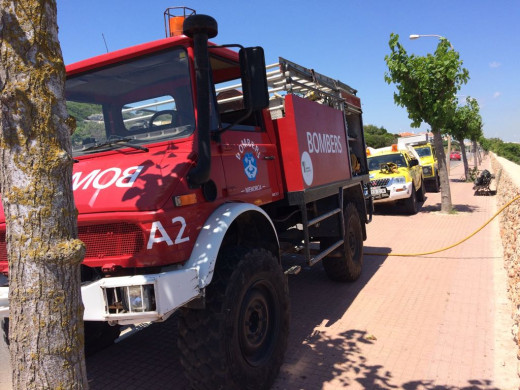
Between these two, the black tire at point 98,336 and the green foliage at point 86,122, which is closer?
the green foliage at point 86,122

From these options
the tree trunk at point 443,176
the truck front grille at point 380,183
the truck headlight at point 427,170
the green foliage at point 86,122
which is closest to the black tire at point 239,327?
the green foliage at point 86,122

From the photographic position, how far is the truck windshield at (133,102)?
9.50 ft

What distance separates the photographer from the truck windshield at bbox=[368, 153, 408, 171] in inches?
490

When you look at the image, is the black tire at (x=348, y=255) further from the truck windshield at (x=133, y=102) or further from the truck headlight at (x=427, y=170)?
the truck headlight at (x=427, y=170)

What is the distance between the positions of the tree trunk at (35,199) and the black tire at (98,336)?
7.36 ft

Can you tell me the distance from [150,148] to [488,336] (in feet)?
12.3

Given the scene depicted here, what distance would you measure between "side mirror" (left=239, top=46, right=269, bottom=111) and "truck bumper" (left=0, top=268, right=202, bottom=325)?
4.35 ft

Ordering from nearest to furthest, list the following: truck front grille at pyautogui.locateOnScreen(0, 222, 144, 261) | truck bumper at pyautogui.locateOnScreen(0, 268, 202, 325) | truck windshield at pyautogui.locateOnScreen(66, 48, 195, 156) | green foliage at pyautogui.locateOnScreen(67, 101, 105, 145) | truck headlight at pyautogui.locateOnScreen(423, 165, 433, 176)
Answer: truck bumper at pyautogui.locateOnScreen(0, 268, 202, 325) < truck front grille at pyautogui.locateOnScreen(0, 222, 144, 261) < truck windshield at pyautogui.locateOnScreen(66, 48, 195, 156) < green foliage at pyautogui.locateOnScreen(67, 101, 105, 145) < truck headlight at pyautogui.locateOnScreen(423, 165, 433, 176)

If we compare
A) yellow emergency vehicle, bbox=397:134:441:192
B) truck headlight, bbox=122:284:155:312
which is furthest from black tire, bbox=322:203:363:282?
yellow emergency vehicle, bbox=397:134:441:192

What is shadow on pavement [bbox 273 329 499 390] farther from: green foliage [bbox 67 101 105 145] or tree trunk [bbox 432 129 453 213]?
Answer: tree trunk [bbox 432 129 453 213]

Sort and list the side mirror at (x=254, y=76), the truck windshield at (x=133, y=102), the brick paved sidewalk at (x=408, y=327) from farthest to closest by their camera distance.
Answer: the brick paved sidewalk at (x=408, y=327), the truck windshield at (x=133, y=102), the side mirror at (x=254, y=76)

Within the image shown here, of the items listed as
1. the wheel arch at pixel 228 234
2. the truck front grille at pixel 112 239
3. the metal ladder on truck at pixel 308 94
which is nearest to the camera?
the truck front grille at pixel 112 239

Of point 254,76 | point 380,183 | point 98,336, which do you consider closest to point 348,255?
point 98,336

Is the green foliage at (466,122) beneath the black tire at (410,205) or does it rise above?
above
